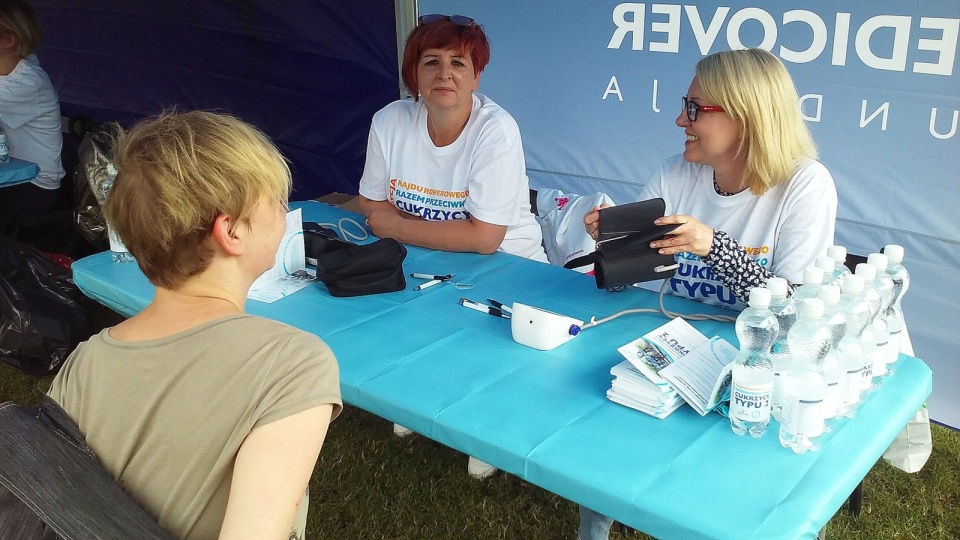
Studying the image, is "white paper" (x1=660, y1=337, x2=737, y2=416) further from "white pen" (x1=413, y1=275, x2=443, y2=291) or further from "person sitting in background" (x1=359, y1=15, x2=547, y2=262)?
"person sitting in background" (x1=359, y1=15, x2=547, y2=262)

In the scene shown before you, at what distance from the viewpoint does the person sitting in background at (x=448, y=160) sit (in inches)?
100.0

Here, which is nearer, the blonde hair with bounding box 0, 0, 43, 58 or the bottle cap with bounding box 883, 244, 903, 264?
the bottle cap with bounding box 883, 244, 903, 264

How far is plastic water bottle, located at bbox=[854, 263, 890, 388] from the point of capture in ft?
5.15

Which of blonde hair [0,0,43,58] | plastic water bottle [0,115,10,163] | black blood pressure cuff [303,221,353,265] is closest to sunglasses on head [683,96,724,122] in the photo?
black blood pressure cuff [303,221,353,265]

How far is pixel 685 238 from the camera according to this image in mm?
1925

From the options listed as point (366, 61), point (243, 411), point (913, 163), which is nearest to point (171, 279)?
point (243, 411)

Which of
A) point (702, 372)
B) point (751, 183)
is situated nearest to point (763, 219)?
point (751, 183)

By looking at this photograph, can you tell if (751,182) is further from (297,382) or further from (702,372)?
(297,382)

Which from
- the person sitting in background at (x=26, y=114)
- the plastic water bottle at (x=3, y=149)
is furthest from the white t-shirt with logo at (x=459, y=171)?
the person sitting in background at (x=26, y=114)

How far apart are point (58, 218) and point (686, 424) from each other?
3.31 meters

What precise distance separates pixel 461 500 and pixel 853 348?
134cm

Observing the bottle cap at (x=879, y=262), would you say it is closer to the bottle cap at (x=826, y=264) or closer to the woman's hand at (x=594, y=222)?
the bottle cap at (x=826, y=264)

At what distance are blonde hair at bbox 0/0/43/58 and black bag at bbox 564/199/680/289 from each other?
10.4 feet

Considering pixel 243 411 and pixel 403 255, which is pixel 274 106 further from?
pixel 243 411
